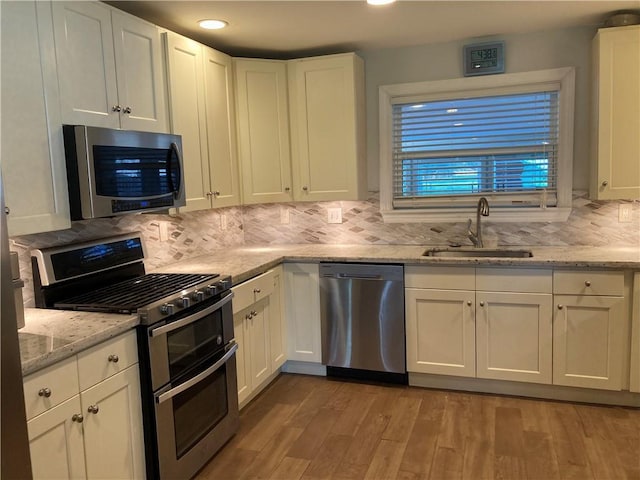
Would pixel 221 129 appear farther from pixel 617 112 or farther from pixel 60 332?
pixel 617 112

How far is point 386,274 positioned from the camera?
3.32m

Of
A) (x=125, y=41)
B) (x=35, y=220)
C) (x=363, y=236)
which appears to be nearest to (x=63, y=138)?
(x=35, y=220)

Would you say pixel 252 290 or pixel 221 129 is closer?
pixel 252 290

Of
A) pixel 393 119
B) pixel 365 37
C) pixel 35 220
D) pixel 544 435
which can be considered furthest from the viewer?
pixel 393 119

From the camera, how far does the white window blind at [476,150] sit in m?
3.52

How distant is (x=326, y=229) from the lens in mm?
4035

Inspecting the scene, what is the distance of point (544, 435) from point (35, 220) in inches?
105

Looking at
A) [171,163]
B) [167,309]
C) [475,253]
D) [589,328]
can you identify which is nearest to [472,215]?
[475,253]

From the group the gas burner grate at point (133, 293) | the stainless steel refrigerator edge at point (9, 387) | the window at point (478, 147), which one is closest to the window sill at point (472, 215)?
the window at point (478, 147)

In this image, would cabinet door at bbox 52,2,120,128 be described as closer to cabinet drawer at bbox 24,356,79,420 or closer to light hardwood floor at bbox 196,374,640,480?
cabinet drawer at bbox 24,356,79,420

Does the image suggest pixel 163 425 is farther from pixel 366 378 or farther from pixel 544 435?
pixel 544 435

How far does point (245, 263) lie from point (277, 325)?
0.53 metres

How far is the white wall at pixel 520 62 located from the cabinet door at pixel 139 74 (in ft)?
5.39

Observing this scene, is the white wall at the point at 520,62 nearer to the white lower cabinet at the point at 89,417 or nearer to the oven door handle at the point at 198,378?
the oven door handle at the point at 198,378
